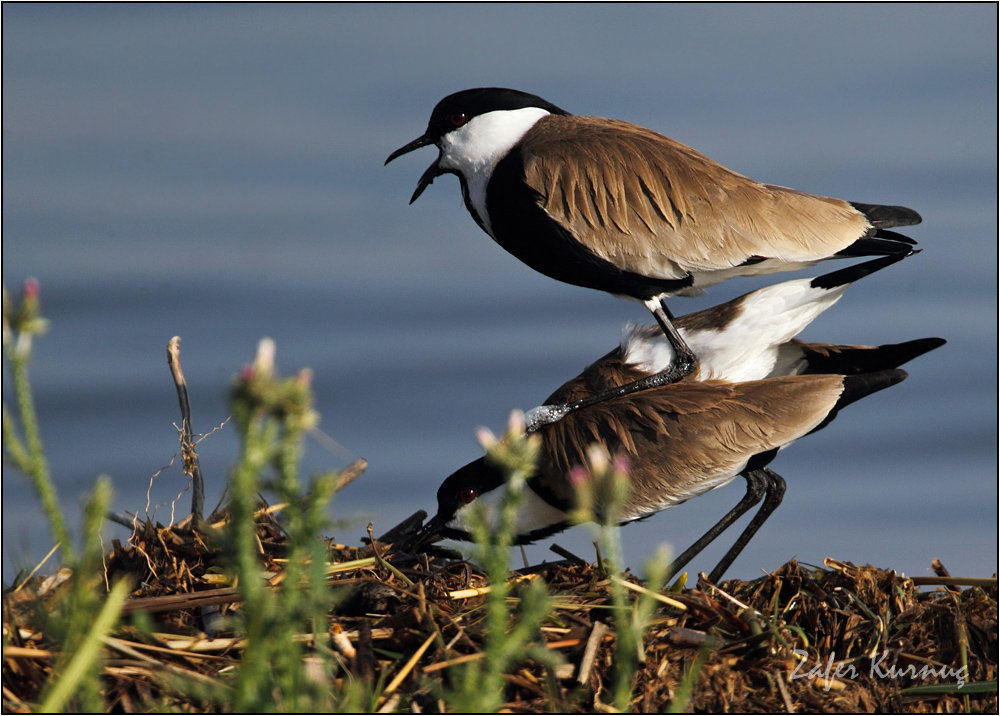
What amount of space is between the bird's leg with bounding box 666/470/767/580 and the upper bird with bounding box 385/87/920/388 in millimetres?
514

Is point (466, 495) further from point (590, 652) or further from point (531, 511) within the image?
point (590, 652)

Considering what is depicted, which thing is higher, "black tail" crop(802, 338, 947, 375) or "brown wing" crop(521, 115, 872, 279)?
"brown wing" crop(521, 115, 872, 279)

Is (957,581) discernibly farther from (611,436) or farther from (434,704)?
(434,704)

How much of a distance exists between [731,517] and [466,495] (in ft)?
3.10

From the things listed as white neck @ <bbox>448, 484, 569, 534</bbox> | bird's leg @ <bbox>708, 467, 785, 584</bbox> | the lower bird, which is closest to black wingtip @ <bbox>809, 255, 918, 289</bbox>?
the lower bird

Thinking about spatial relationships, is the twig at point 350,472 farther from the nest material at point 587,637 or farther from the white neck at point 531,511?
the white neck at point 531,511

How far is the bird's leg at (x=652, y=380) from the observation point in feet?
10.5

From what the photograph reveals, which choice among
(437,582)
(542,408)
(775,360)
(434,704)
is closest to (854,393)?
(775,360)

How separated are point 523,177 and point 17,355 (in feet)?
7.05

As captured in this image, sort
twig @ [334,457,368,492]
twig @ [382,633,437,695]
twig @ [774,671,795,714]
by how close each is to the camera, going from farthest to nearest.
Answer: twig @ [334,457,368,492]
twig @ [774,671,795,714]
twig @ [382,633,437,695]

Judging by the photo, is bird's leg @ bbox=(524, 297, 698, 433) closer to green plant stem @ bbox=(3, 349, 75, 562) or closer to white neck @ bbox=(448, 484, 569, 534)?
white neck @ bbox=(448, 484, 569, 534)

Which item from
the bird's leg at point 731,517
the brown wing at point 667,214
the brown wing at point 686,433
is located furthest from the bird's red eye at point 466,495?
the brown wing at point 667,214

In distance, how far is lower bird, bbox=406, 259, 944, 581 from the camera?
3.03 meters

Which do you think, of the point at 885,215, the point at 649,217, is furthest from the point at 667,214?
the point at 885,215
